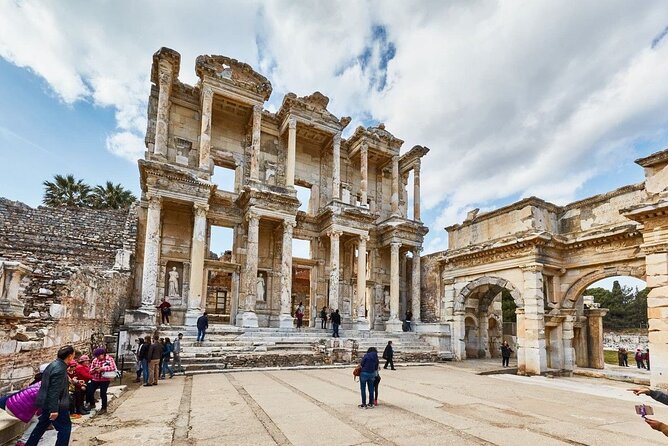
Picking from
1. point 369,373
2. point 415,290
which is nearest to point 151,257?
point 369,373

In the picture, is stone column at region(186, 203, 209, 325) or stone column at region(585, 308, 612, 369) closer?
stone column at region(186, 203, 209, 325)

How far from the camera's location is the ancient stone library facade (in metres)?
11.0

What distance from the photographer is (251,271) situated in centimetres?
1892

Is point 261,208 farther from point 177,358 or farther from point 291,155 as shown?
point 177,358

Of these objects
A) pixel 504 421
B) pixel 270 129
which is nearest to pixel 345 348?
pixel 504 421

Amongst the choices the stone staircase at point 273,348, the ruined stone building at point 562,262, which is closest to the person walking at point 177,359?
the stone staircase at point 273,348

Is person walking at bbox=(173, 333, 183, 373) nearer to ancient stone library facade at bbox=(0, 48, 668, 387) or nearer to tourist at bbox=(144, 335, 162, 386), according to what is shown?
tourist at bbox=(144, 335, 162, 386)

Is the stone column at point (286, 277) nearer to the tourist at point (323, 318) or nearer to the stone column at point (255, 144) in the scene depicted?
the tourist at point (323, 318)

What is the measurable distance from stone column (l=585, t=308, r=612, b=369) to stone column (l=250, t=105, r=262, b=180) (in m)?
17.7

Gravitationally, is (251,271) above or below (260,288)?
above

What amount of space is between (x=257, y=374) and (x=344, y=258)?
12507 millimetres

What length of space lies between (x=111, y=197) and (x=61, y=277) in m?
21.8

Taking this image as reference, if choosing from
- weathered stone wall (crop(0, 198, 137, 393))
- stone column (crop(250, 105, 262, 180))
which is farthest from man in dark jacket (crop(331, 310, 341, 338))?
weathered stone wall (crop(0, 198, 137, 393))

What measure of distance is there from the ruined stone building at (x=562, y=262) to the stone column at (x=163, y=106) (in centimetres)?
1416
